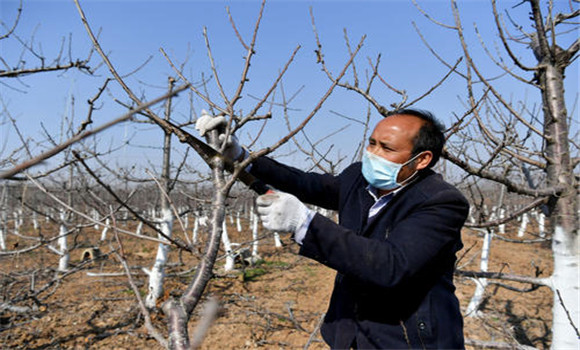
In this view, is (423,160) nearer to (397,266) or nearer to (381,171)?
(381,171)

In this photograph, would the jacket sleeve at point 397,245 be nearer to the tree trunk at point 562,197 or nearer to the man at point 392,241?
the man at point 392,241

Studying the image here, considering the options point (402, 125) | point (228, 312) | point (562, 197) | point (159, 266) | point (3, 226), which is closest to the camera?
point (402, 125)

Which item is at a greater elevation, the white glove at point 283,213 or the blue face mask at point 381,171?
the blue face mask at point 381,171

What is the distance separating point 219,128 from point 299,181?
571 mm

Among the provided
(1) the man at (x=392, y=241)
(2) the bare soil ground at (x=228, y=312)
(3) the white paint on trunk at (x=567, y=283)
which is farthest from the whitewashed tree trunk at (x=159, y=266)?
(3) the white paint on trunk at (x=567, y=283)

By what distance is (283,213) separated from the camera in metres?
1.27

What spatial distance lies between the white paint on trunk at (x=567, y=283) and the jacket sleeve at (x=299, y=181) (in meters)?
1.56

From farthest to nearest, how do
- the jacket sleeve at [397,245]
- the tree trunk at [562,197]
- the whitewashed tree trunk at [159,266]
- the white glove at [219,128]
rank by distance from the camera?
the whitewashed tree trunk at [159,266]
the tree trunk at [562,197]
the white glove at [219,128]
the jacket sleeve at [397,245]

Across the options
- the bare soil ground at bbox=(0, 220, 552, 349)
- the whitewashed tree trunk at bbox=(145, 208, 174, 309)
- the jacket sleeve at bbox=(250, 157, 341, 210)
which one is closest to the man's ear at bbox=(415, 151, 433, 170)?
the jacket sleeve at bbox=(250, 157, 341, 210)

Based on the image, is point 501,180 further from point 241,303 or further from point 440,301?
point 241,303

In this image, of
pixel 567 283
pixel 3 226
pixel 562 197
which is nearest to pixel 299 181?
pixel 562 197

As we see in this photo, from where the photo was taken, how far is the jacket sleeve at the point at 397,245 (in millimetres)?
1190

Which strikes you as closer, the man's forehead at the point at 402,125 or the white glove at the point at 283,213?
the white glove at the point at 283,213

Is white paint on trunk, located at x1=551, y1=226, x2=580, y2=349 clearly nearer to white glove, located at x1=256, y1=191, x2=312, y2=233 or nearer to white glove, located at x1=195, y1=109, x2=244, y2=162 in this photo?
white glove, located at x1=256, y1=191, x2=312, y2=233
